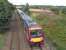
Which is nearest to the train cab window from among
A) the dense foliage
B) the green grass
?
the green grass

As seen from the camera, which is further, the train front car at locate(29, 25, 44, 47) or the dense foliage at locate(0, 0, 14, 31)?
the dense foliage at locate(0, 0, 14, 31)

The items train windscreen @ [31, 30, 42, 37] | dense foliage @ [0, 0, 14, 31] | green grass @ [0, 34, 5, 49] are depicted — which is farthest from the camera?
dense foliage @ [0, 0, 14, 31]

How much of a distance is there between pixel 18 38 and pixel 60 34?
364cm

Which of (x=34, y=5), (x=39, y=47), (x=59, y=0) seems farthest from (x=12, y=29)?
(x=59, y=0)

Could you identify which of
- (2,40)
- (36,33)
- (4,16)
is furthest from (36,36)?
(4,16)

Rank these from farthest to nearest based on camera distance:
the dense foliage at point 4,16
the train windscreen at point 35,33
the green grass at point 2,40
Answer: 1. the dense foliage at point 4,16
2. the green grass at point 2,40
3. the train windscreen at point 35,33

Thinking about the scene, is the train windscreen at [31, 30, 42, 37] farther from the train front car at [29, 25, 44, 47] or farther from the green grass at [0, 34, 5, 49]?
the green grass at [0, 34, 5, 49]

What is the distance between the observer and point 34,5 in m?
16.6

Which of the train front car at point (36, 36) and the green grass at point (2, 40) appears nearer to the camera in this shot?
the train front car at point (36, 36)

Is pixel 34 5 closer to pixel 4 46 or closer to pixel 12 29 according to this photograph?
pixel 12 29

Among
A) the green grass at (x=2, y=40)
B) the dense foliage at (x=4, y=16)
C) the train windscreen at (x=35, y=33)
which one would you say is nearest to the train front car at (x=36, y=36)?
the train windscreen at (x=35, y=33)

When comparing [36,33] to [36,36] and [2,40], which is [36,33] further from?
[2,40]

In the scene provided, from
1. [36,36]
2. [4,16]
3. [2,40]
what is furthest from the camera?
[4,16]

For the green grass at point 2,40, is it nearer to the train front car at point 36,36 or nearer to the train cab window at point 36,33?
the train front car at point 36,36
